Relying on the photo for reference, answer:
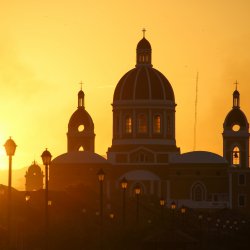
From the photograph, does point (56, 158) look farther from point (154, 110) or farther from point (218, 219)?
point (218, 219)

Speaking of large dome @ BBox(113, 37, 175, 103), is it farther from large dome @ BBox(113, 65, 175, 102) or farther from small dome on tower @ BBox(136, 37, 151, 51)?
small dome on tower @ BBox(136, 37, 151, 51)

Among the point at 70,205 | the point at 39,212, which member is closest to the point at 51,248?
the point at 39,212

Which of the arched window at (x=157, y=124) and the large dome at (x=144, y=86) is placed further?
the arched window at (x=157, y=124)

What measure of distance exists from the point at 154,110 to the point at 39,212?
253 feet

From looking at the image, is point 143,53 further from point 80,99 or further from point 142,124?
point 80,99

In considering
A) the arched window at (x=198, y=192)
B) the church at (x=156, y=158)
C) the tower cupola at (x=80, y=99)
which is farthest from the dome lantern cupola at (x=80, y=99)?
the arched window at (x=198, y=192)

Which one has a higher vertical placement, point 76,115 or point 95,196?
point 76,115

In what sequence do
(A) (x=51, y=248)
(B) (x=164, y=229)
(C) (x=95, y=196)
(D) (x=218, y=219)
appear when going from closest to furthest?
1. (B) (x=164, y=229)
2. (A) (x=51, y=248)
3. (C) (x=95, y=196)
4. (D) (x=218, y=219)

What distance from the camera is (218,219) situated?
12694 cm

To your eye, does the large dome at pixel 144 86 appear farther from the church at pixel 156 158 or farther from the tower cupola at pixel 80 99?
the tower cupola at pixel 80 99

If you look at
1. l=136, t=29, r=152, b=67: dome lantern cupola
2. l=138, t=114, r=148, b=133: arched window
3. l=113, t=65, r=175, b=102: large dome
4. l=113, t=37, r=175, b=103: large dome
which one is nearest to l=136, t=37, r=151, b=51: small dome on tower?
l=136, t=29, r=152, b=67: dome lantern cupola

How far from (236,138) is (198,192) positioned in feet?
27.4

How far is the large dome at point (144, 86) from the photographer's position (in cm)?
16050

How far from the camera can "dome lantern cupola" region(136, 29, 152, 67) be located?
16325 centimetres
